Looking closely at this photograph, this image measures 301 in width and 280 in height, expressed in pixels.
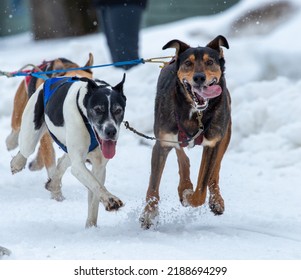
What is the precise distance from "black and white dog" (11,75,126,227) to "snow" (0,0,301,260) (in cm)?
34

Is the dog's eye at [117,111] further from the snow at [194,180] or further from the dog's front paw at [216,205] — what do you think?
the dog's front paw at [216,205]

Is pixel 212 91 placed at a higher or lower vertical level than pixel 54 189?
higher

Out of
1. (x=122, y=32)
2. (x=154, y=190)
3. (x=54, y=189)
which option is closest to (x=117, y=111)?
(x=154, y=190)

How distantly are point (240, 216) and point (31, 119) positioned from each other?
1.63 m

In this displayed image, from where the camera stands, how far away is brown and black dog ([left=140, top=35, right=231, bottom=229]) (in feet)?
16.9

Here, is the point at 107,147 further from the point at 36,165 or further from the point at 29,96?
the point at 36,165

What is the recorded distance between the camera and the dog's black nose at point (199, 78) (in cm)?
505

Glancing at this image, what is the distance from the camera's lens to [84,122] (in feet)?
17.1

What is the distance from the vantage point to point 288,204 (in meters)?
6.50

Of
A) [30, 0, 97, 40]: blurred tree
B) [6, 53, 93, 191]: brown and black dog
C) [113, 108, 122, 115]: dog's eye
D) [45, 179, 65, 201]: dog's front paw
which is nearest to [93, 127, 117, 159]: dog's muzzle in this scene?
[113, 108, 122, 115]: dog's eye

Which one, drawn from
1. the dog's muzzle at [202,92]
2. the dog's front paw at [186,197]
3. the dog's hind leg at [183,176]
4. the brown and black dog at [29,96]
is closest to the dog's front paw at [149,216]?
the dog's front paw at [186,197]

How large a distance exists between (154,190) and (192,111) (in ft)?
2.01
